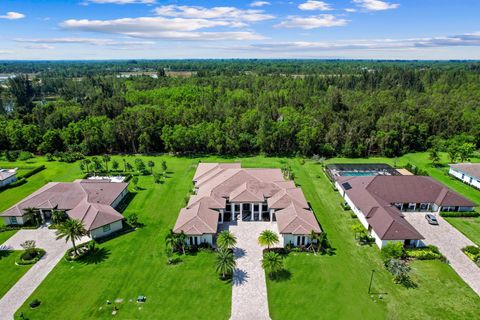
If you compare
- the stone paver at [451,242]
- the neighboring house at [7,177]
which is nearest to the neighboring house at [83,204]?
the neighboring house at [7,177]

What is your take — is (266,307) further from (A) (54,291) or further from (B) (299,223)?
(A) (54,291)

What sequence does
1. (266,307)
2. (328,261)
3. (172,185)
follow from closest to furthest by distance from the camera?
(266,307) → (328,261) → (172,185)

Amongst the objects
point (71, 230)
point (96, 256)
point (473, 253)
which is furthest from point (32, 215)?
point (473, 253)

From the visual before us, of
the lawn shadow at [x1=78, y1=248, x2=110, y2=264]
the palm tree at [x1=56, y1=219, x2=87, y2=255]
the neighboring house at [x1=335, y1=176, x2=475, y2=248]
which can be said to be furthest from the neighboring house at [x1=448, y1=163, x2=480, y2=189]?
the palm tree at [x1=56, y1=219, x2=87, y2=255]

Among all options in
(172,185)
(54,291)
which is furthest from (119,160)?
(54,291)

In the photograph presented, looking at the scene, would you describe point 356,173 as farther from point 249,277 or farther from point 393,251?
point 249,277
